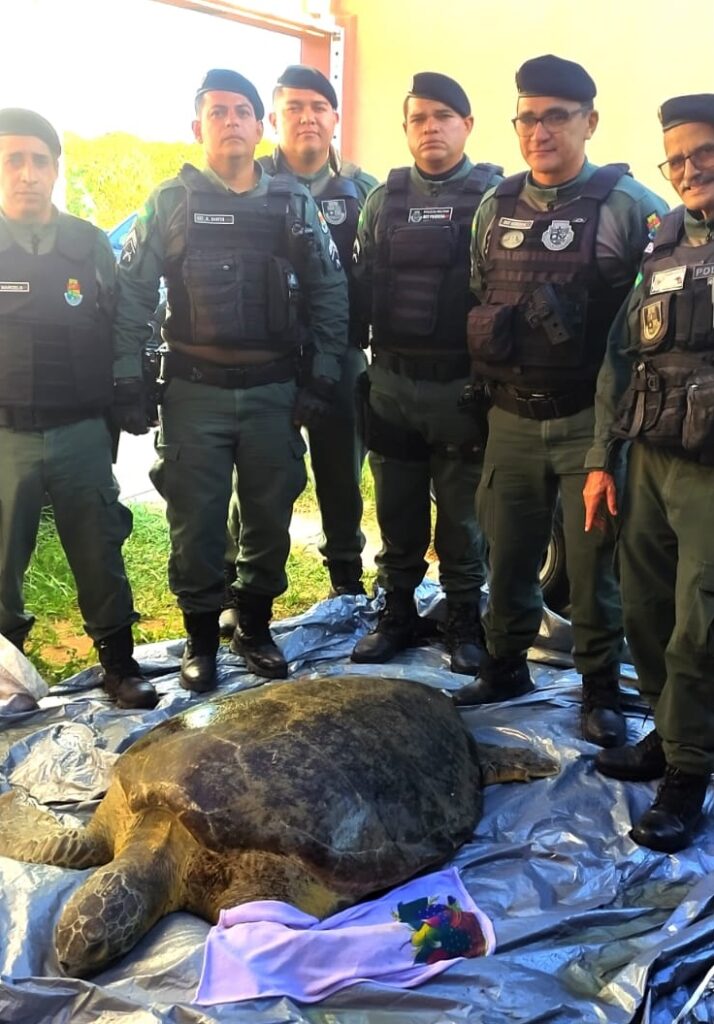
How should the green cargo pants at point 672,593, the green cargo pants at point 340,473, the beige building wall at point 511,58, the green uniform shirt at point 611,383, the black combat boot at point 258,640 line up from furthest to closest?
the beige building wall at point 511,58 < the green cargo pants at point 340,473 < the black combat boot at point 258,640 < the green uniform shirt at point 611,383 < the green cargo pants at point 672,593

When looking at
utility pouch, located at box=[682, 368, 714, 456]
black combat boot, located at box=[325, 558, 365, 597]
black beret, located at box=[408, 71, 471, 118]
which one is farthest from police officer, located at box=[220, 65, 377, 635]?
utility pouch, located at box=[682, 368, 714, 456]

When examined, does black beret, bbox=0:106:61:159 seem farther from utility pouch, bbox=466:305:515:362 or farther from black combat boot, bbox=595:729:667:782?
black combat boot, bbox=595:729:667:782

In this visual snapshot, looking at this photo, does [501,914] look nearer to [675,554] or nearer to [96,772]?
[675,554]

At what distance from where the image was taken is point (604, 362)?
10.5 feet

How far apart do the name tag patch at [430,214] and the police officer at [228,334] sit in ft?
Result: 1.24

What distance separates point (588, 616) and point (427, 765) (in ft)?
3.15

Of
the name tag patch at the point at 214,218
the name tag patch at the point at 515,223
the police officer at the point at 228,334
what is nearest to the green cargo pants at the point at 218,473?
the police officer at the point at 228,334

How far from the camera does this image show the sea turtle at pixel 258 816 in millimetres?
2385

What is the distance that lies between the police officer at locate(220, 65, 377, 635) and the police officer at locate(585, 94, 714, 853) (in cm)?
160

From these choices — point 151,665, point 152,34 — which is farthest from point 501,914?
point 152,34

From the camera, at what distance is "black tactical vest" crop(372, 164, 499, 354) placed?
12.6 ft

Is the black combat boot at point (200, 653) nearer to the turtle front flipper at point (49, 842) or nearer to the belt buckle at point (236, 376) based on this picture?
the belt buckle at point (236, 376)

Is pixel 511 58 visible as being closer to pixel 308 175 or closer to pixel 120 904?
pixel 308 175

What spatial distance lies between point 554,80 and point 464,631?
2324mm
